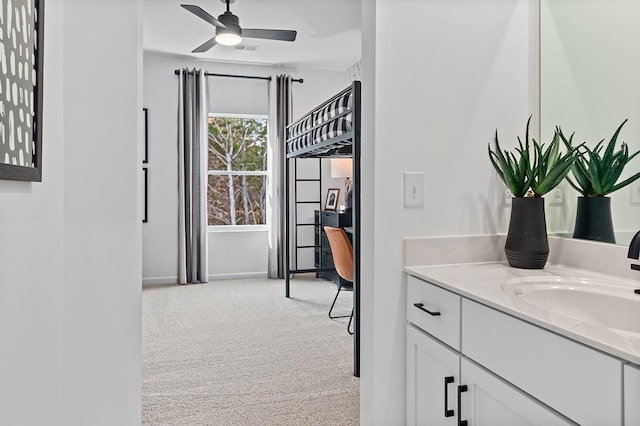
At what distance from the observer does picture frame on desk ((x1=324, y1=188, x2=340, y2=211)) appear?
18.5 ft

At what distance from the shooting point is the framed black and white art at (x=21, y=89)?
838 mm

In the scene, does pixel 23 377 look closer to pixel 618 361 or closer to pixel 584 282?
pixel 618 361

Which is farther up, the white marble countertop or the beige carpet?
the white marble countertop

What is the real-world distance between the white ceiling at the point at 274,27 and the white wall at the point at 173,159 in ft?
0.74

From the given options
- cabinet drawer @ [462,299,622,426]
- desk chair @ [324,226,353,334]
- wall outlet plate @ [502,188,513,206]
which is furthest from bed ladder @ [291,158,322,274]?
cabinet drawer @ [462,299,622,426]

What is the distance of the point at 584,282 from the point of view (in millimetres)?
1348

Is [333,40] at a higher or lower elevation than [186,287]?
higher

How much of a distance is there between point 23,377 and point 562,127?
189 cm

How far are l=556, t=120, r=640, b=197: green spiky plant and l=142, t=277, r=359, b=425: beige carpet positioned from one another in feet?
4.81

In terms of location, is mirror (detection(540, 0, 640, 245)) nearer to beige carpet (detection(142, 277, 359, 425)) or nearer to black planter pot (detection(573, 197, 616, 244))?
black planter pot (detection(573, 197, 616, 244))

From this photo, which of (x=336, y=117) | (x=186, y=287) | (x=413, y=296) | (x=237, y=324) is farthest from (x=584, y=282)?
(x=186, y=287)

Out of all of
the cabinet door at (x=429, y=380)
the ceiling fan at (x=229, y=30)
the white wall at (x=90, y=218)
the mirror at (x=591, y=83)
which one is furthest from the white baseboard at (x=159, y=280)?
the mirror at (x=591, y=83)

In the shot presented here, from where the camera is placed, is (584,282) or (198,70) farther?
(198,70)

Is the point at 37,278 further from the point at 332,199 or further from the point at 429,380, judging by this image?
the point at 332,199
